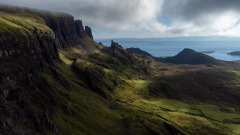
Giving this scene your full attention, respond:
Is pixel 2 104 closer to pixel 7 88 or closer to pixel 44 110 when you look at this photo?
pixel 7 88

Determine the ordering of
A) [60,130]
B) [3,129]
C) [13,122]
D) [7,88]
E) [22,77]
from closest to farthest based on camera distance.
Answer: [3,129], [13,122], [7,88], [60,130], [22,77]

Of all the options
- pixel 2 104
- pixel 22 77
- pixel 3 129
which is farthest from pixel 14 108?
pixel 22 77

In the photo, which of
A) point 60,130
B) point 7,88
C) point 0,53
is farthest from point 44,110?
point 0,53

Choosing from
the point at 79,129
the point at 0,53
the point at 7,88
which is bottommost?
the point at 79,129

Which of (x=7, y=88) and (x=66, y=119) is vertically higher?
(x=7, y=88)

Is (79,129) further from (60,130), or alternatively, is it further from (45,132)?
(45,132)

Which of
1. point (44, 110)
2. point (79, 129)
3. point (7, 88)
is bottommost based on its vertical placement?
point (79, 129)

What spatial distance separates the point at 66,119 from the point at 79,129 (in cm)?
1062

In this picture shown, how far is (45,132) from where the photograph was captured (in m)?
168

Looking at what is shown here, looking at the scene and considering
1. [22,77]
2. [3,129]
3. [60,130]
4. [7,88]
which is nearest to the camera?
[3,129]

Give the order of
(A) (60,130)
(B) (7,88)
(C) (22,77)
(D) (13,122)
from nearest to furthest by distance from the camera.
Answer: (D) (13,122)
(B) (7,88)
(A) (60,130)
(C) (22,77)

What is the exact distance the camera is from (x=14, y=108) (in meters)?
161

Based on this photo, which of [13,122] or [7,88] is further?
[7,88]

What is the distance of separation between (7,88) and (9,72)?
1993cm
